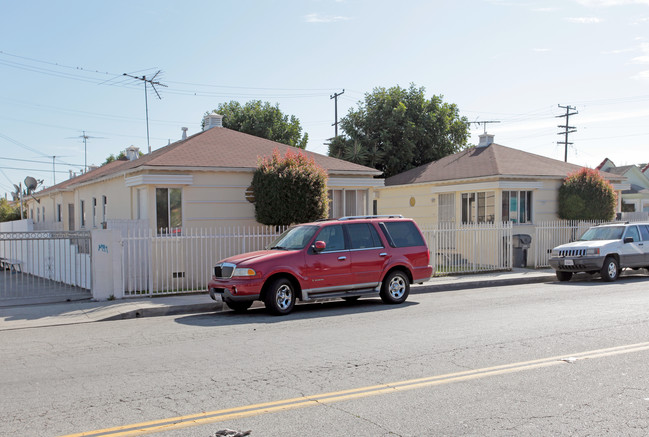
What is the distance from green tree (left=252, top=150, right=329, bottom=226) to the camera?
15.4 m

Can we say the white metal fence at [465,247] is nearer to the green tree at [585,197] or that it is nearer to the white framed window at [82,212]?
the green tree at [585,197]

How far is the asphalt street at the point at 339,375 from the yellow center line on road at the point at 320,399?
0.06 ft

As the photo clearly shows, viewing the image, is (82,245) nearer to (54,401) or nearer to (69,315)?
(69,315)

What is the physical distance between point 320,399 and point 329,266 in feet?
19.7

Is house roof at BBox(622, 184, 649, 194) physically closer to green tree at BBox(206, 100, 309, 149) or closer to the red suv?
green tree at BBox(206, 100, 309, 149)

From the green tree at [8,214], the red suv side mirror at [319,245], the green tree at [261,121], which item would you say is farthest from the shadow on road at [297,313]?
the green tree at [8,214]

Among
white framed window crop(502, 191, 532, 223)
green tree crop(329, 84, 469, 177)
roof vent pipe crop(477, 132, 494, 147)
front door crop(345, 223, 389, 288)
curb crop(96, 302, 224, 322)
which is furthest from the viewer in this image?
green tree crop(329, 84, 469, 177)

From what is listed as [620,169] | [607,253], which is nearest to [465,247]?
[607,253]

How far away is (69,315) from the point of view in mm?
11586

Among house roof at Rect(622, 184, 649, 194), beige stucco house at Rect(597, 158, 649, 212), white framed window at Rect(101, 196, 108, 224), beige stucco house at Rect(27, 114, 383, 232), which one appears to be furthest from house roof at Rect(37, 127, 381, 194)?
house roof at Rect(622, 184, 649, 194)

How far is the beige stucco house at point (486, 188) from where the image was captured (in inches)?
850

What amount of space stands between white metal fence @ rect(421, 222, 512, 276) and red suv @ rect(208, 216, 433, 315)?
5.19 m

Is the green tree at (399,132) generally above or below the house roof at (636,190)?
above

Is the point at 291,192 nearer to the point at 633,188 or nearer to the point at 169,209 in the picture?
the point at 169,209
